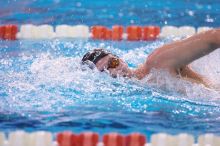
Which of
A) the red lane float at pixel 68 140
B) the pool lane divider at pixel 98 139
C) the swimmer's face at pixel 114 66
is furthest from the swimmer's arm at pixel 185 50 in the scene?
the red lane float at pixel 68 140

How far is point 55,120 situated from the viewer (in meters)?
3.51

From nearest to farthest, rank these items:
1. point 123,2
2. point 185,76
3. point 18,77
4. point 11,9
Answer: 1. point 185,76
2. point 18,77
3. point 11,9
4. point 123,2

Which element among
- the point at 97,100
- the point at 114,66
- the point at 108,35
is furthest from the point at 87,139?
the point at 108,35

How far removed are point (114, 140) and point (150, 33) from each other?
3.62 m

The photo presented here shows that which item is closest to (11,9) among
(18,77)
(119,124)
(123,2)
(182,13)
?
(123,2)

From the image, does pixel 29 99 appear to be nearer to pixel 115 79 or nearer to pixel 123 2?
pixel 115 79

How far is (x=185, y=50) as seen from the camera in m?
3.56

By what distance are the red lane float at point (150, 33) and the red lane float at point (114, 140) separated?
11.6 feet

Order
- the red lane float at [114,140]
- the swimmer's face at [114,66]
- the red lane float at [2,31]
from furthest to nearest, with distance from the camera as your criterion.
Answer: the red lane float at [2,31] → the swimmer's face at [114,66] → the red lane float at [114,140]

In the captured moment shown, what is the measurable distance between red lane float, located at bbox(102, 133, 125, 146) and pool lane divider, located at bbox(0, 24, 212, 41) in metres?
3.51

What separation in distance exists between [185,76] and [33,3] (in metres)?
4.82

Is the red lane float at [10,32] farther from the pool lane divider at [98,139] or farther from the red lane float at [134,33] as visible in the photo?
the pool lane divider at [98,139]

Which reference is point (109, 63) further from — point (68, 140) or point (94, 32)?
point (94, 32)

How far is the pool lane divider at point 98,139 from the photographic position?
2965 millimetres
